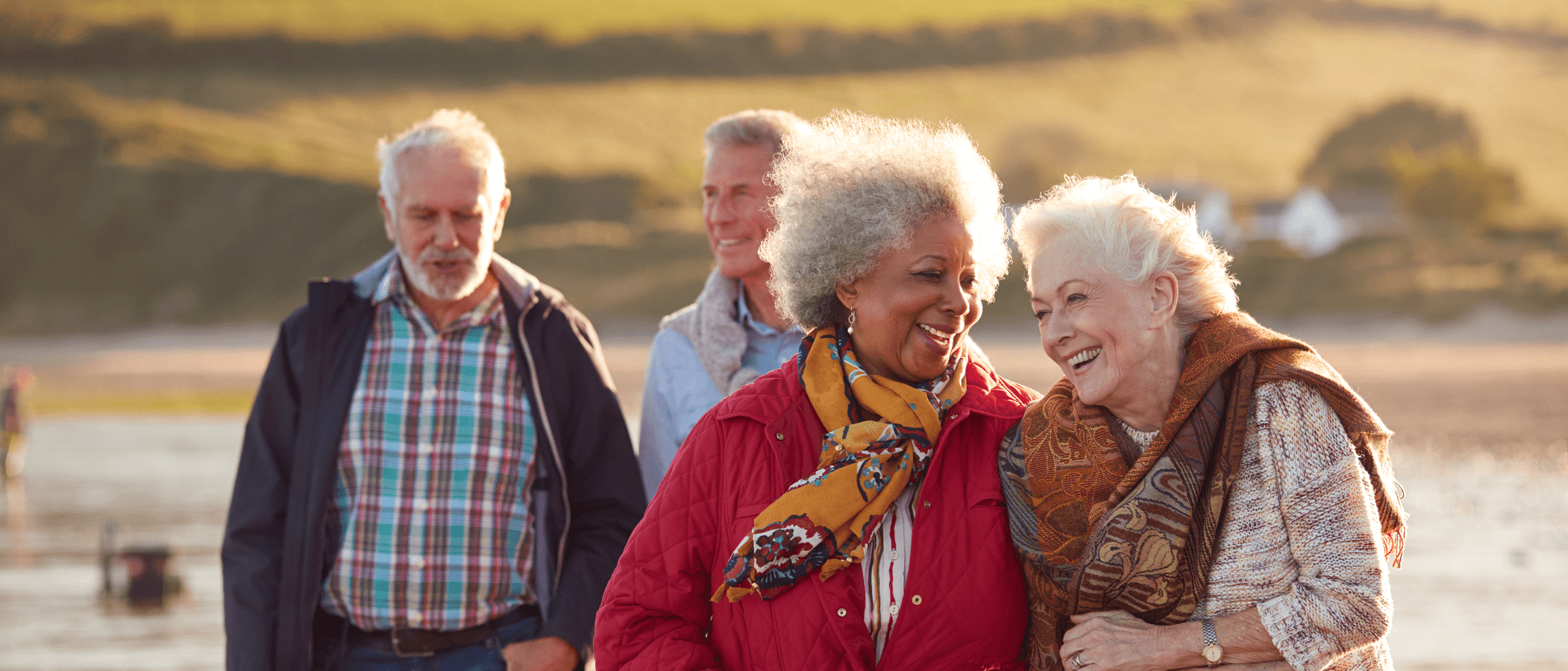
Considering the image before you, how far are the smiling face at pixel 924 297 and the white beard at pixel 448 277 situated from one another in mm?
1310

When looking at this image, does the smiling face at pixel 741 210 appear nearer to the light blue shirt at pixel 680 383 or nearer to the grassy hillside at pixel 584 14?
the light blue shirt at pixel 680 383

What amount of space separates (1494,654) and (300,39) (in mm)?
83654

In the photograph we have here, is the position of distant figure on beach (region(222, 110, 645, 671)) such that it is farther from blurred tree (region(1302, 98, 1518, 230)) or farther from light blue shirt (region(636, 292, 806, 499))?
blurred tree (region(1302, 98, 1518, 230))

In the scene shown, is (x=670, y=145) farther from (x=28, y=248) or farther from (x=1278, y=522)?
(x=1278, y=522)

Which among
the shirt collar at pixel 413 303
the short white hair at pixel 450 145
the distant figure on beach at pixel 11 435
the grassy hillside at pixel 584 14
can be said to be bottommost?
the shirt collar at pixel 413 303

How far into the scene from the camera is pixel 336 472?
3115 mm

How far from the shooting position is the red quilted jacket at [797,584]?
2.21m

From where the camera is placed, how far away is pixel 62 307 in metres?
51.5

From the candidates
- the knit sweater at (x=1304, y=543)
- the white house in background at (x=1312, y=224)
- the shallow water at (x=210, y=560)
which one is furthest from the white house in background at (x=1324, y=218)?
the knit sweater at (x=1304, y=543)

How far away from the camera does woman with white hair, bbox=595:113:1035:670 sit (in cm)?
221

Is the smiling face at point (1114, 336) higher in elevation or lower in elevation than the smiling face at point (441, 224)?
lower

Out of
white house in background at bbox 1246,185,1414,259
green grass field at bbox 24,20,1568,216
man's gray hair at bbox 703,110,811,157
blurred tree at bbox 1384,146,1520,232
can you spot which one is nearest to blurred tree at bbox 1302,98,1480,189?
green grass field at bbox 24,20,1568,216

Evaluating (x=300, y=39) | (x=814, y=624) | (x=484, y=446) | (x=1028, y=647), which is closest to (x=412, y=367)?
(x=484, y=446)

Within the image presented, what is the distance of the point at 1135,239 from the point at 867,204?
0.51 meters
